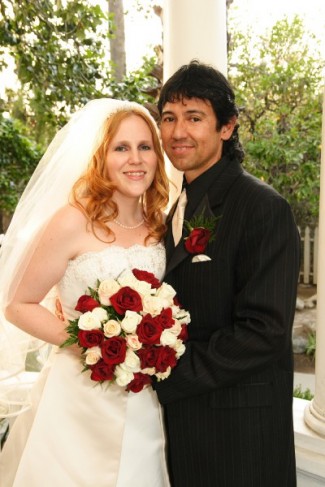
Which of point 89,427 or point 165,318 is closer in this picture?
point 165,318

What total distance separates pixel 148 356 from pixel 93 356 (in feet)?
0.68

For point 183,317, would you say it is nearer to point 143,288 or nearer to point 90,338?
point 143,288

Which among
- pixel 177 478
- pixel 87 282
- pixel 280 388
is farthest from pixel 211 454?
pixel 87 282

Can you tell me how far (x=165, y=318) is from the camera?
1.84 metres

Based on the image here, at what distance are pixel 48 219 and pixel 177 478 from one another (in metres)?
1.36

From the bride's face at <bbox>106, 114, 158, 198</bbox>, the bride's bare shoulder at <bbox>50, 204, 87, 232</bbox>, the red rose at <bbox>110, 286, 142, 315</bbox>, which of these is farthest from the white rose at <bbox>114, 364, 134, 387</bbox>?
the bride's face at <bbox>106, 114, 158, 198</bbox>

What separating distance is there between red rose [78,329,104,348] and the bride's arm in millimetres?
515

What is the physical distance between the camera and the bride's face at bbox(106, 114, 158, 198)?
2428mm

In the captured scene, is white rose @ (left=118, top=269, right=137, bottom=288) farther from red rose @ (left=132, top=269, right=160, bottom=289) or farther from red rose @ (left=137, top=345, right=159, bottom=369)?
red rose @ (left=137, top=345, right=159, bottom=369)

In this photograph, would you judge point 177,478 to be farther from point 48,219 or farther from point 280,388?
point 48,219

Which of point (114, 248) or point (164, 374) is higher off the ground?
point (114, 248)

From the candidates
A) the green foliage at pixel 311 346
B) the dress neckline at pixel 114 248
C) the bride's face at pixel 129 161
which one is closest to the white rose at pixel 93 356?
the dress neckline at pixel 114 248

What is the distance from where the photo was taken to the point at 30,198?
8.39 ft

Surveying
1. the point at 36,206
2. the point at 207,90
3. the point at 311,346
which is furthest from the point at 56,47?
the point at 311,346
